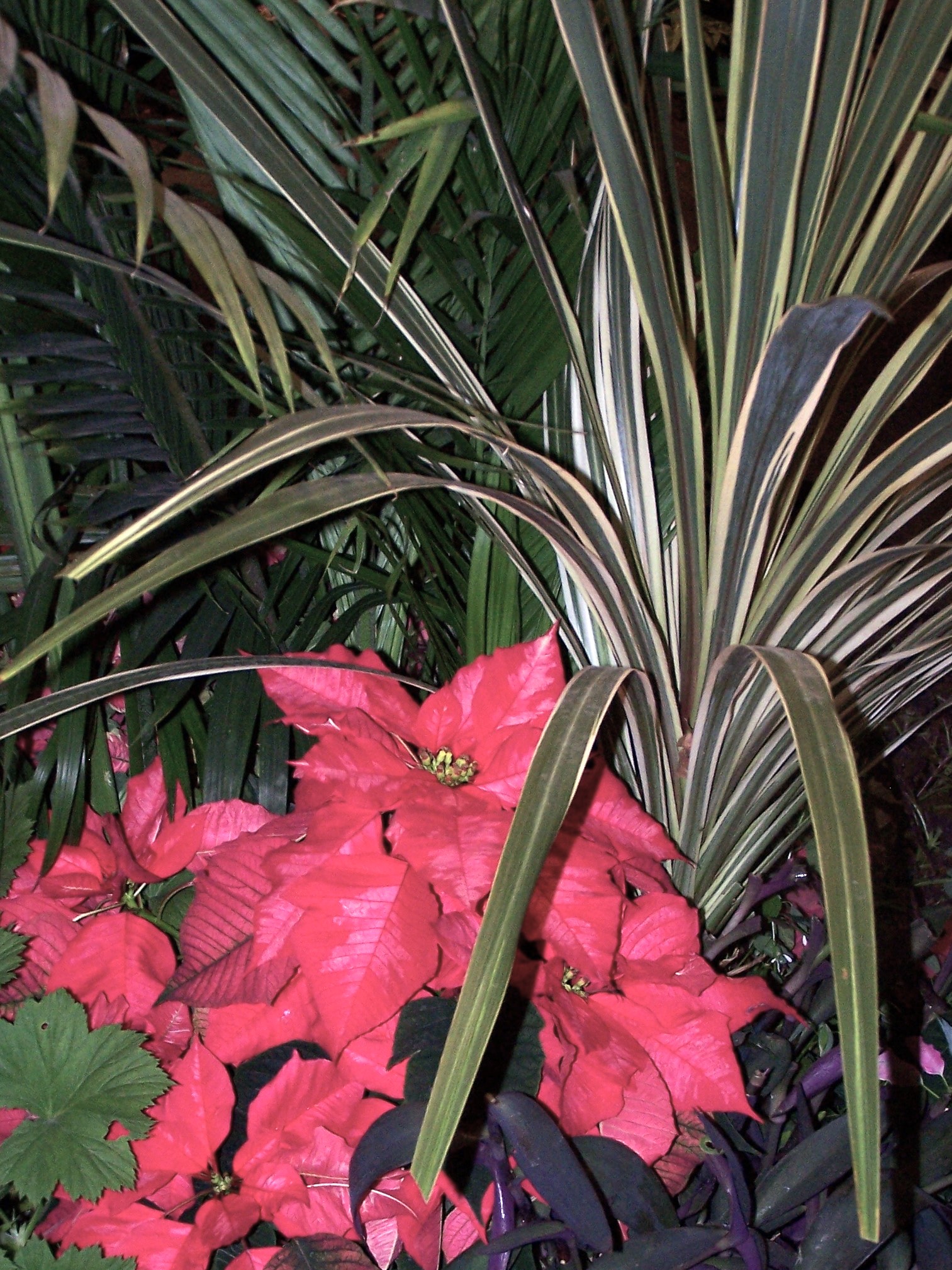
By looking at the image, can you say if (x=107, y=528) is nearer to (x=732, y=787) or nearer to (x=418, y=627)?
(x=418, y=627)

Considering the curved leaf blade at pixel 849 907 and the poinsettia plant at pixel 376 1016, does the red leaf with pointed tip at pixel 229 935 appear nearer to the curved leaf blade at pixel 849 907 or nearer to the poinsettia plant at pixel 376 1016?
the poinsettia plant at pixel 376 1016

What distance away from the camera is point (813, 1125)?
54 centimetres

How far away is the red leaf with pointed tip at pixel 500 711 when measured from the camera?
49cm

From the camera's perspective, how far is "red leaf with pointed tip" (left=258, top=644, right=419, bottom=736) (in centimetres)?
53

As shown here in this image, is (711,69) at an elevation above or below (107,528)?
above

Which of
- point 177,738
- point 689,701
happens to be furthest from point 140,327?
point 689,701

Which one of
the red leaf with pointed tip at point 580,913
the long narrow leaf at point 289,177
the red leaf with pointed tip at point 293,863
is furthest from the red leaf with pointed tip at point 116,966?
the long narrow leaf at point 289,177

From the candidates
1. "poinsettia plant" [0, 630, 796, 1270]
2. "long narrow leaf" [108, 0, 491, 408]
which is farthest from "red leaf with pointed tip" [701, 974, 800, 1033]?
"long narrow leaf" [108, 0, 491, 408]

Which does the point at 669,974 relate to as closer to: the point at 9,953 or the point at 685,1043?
the point at 685,1043

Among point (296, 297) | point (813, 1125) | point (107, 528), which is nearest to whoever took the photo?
point (296, 297)

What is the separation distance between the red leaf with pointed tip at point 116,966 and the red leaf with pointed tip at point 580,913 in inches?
8.7

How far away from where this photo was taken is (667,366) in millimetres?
481

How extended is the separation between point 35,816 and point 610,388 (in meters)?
0.45

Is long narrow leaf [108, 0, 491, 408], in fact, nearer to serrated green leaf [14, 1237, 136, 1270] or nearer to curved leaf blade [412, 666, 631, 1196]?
curved leaf blade [412, 666, 631, 1196]
